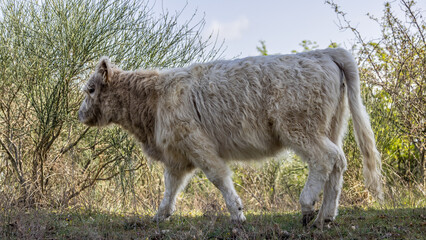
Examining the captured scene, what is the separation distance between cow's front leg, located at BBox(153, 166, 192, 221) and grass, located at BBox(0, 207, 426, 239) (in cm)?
16

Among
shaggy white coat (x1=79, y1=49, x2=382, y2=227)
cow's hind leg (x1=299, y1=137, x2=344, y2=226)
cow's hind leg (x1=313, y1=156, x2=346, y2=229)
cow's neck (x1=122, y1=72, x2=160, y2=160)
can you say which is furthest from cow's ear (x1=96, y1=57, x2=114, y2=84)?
cow's hind leg (x1=313, y1=156, x2=346, y2=229)

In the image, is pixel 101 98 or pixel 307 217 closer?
pixel 307 217

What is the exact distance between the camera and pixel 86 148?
9781 millimetres

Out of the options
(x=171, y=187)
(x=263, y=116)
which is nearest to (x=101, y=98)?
(x=171, y=187)

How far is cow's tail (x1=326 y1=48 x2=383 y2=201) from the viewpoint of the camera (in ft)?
17.6

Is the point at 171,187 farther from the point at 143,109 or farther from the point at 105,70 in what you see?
the point at 105,70

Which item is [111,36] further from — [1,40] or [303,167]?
[303,167]

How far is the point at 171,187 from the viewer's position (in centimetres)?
634

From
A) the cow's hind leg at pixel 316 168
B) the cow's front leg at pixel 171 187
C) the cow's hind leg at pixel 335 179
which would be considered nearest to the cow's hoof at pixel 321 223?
the cow's hind leg at pixel 335 179

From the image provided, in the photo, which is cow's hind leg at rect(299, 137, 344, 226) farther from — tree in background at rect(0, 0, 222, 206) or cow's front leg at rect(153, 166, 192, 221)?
tree in background at rect(0, 0, 222, 206)

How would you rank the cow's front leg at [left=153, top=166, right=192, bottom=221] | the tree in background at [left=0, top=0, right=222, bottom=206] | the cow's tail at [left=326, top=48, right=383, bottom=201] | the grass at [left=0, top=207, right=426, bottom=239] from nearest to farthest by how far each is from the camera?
1. the grass at [left=0, top=207, right=426, bottom=239]
2. the cow's tail at [left=326, top=48, right=383, bottom=201]
3. the cow's front leg at [left=153, top=166, right=192, bottom=221]
4. the tree in background at [left=0, top=0, right=222, bottom=206]

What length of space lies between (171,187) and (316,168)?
217cm

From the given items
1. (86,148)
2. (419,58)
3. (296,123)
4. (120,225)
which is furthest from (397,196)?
(86,148)

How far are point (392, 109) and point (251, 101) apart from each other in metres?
6.00
